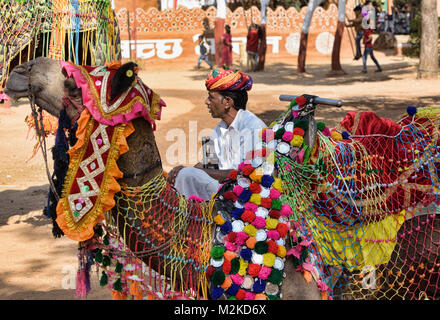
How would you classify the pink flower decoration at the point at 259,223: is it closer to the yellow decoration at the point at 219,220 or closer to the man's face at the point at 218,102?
the yellow decoration at the point at 219,220

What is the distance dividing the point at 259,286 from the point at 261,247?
203mm

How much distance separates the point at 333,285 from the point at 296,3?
31.1 metres

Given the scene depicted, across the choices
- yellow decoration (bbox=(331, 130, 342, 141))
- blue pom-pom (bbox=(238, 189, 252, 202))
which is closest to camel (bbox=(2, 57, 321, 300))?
blue pom-pom (bbox=(238, 189, 252, 202))

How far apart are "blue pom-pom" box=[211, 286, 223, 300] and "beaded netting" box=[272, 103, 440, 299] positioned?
622 mm

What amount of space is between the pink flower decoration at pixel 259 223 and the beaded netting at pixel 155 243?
0.27m

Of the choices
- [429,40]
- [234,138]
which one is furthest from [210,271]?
[429,40]

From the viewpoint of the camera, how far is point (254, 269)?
298 centimetres

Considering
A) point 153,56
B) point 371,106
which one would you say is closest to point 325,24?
point 153,56

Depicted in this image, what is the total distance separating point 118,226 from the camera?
2963 millimetres

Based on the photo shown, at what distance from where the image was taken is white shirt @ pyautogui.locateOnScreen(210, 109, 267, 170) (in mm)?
4188

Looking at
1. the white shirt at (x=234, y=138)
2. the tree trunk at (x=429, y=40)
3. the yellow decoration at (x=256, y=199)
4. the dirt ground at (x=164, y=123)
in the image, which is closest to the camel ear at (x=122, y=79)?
the yellow decoration at (x=256, y=199)

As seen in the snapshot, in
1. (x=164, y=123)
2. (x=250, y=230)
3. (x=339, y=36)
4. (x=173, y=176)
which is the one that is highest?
(x=339, y=36)

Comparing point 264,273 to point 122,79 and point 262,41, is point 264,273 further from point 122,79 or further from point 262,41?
point 262,41

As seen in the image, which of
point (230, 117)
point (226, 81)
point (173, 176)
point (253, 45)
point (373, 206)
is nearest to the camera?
point (373, 206)
